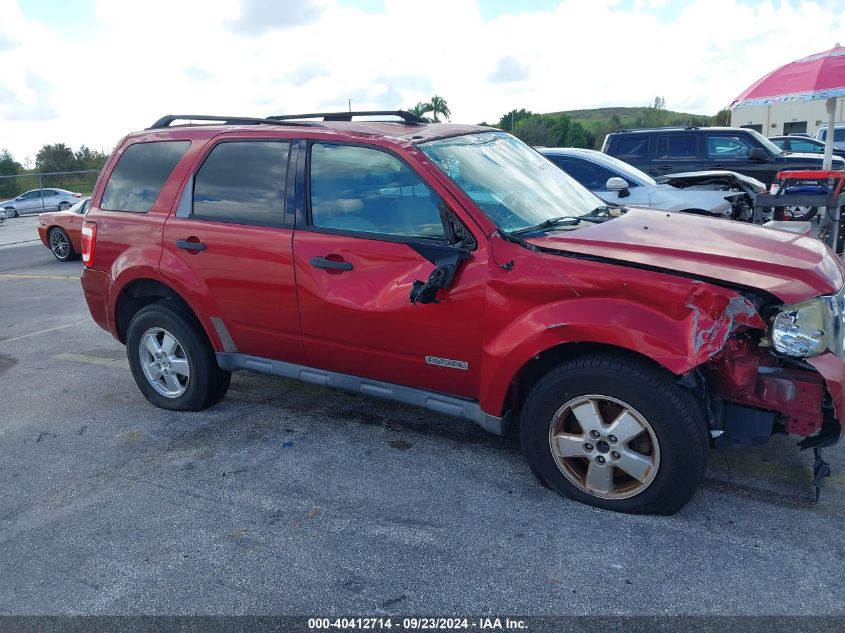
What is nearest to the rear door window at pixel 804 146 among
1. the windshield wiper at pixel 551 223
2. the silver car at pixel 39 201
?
the windshield wiper at pixel 551 223

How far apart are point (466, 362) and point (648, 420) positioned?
0.95m

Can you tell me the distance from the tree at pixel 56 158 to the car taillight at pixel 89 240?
3759 cm

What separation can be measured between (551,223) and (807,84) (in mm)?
5690

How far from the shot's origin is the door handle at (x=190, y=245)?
4.56 meters

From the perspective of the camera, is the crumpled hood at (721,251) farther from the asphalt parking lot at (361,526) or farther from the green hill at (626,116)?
the green hill at (626,116)

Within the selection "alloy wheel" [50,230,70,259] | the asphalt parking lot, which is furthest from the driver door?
"alloy wheel" [50,230,70,259]

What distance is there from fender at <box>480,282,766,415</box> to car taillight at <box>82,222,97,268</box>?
325cm

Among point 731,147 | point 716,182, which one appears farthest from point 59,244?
point 731,147

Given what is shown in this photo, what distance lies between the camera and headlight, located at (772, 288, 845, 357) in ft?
10.6

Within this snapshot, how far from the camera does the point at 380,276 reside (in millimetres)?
3898

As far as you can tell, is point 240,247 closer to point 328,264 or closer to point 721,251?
point 328,264

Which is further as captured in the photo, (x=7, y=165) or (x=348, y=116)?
(x=7, y=165)

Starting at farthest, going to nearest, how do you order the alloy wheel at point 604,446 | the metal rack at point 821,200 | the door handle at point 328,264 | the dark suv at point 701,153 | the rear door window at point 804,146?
the rear door window at point 804,146
the dark suv at point 701,153
the metal rack at point 821,200
the door handle at point 328,264
the alloy wheel at point 604,446

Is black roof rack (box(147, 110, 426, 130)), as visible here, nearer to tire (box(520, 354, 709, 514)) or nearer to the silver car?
tire (box(520, 354, 709, 514))
